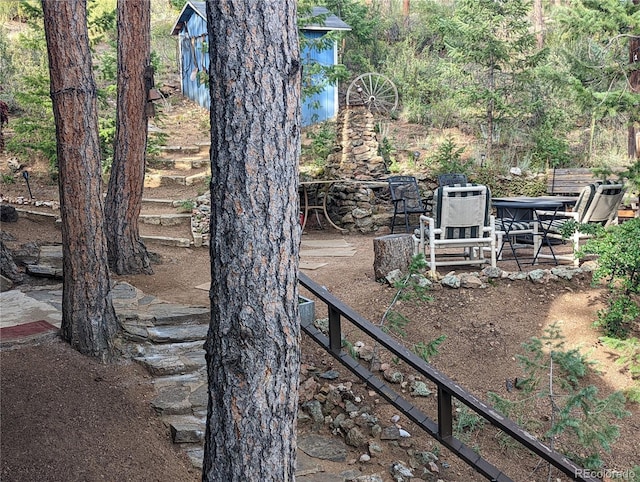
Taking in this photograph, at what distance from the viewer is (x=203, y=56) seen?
15812 mm

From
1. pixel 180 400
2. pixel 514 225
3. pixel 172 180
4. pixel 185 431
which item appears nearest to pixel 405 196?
A: pixel 514 225

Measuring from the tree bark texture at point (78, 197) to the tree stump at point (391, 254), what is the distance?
3.17 meters

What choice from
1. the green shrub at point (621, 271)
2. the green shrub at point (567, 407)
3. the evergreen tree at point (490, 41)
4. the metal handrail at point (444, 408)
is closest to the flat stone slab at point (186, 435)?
the metal handrail at point (444, 408)

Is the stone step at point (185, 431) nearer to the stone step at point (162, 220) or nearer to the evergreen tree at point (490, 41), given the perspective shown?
the stone step at point (162, 220)

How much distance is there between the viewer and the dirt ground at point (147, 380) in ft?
10.6

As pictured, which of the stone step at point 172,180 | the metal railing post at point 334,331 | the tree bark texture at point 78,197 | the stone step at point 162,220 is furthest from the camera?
the stone step at point 172,180

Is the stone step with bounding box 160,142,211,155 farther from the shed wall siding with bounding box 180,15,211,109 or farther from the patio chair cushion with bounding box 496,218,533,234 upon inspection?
the patio chair cushion with bounding box 496,218,533,234

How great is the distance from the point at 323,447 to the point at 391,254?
298cm

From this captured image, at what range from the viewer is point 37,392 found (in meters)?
3.62

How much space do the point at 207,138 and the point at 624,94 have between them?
969 centimetres

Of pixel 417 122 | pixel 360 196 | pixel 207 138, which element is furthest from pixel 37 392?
pixel 417 122

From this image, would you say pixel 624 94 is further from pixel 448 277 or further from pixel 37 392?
pixel 37 392

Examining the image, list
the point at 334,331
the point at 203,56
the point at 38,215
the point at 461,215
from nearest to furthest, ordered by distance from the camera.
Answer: the point at 334,331, the point at 461,215, the point at 38,215, the point at 203,56

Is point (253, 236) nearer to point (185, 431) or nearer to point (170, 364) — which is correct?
point (185, 431)
